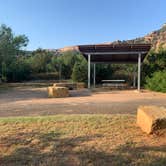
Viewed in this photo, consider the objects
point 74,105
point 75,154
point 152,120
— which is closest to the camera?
point 75,154

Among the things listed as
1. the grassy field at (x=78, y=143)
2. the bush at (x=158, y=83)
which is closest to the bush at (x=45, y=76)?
the bush at (x=158, y=83)

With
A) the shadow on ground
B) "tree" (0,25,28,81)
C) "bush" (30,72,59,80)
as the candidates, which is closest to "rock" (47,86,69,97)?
the shadow on ground

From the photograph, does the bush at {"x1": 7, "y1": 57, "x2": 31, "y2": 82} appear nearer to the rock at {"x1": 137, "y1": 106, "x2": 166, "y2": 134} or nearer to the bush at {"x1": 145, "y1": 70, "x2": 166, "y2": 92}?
the bush at {"x1": 145, "y1": 70, "x2": 166, "y2": 92}

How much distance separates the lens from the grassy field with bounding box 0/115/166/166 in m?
3.14


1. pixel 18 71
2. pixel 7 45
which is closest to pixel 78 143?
pixel 7 45

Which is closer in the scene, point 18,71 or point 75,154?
point 75,154

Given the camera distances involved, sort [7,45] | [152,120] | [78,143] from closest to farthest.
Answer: [78,143] < [152,120] < [7,45]

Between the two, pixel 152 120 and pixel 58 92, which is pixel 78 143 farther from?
pixel 58 92

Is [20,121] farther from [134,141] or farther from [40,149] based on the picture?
[134,141]

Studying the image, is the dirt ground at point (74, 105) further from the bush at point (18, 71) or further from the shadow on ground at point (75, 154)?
the bush at point (18, 71)

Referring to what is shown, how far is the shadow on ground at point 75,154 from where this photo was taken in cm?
308

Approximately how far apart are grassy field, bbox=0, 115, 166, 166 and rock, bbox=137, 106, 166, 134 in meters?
0.11

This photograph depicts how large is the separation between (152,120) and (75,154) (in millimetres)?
1385

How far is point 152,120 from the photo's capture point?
3.77 meters
